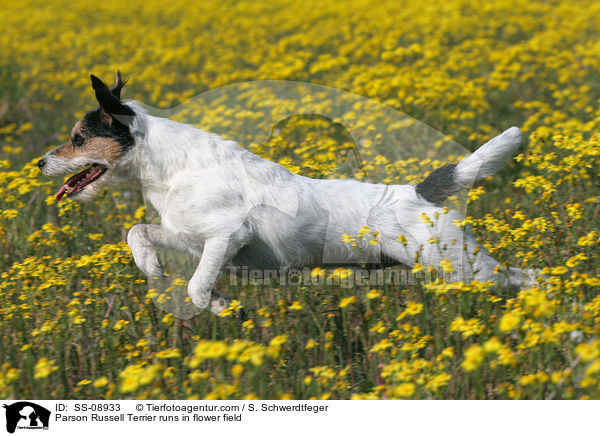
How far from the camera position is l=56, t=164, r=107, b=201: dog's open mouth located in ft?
13.4

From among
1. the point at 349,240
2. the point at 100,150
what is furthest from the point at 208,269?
the point at 100,150

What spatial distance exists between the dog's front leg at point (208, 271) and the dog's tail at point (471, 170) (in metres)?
1.22

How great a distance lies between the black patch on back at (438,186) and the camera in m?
4.03

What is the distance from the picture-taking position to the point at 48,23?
14703mm

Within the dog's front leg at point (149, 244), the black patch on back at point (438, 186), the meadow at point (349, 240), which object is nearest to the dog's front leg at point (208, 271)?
the meadow at point (349, 240)

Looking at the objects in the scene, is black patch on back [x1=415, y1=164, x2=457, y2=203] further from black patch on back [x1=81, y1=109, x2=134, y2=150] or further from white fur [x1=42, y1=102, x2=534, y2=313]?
black patch on back [x1=81, y1=109, x2=134, y2=150]

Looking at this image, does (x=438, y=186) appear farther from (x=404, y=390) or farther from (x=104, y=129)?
(x=104, y=129)

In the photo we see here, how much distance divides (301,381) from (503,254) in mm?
1762

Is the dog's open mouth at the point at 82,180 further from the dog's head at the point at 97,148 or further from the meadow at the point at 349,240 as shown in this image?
the meadow at the point at 349,240

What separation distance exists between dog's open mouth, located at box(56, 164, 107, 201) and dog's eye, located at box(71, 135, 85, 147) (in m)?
0.15

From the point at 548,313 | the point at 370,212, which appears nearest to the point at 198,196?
the point at 370,212

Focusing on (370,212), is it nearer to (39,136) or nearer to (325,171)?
(325,171)
